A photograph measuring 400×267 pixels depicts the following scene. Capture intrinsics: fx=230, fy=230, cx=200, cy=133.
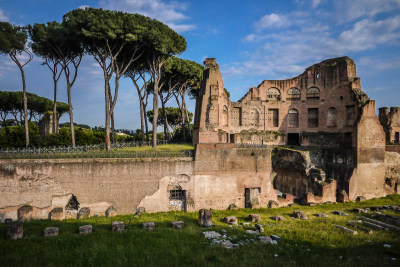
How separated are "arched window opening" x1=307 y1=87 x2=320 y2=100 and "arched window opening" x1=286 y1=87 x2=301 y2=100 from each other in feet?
3.46

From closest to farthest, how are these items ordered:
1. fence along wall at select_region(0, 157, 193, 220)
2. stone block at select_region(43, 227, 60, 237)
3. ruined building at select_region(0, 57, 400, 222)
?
1. stone block at select_region(43, 227, 60, 237)
2. fence along wall at select_region(0, 157, 193, 220)
3. ruined building at select_region(0, 57, 400, 222)

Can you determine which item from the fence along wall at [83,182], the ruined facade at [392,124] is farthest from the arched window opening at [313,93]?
the fence along wall at [83,182]

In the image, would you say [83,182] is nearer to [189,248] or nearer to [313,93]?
[189,248]

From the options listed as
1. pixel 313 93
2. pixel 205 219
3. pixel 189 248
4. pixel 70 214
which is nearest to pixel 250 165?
Answer: pixel 205 219

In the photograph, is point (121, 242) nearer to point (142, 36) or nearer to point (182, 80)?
point (142, 36)

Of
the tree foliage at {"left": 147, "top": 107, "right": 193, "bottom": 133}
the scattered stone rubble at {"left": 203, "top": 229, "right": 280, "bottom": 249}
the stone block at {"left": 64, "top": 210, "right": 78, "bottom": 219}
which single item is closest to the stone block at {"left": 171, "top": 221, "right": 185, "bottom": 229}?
the scattered stone rubble at {"left": 203, "top": 229, "right": 280, "bottom": 249}

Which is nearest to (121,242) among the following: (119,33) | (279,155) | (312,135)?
(119,33)

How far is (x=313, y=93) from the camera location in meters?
26.2

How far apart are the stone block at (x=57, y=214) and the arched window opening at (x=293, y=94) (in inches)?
952

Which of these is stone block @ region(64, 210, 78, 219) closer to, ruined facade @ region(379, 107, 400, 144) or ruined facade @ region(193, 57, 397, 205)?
ruined facade @ region(193, 57, 397, 205)

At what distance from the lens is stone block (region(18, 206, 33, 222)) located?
11711mm

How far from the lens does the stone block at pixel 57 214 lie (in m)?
11.8

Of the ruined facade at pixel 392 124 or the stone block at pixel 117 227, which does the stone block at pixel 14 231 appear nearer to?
the stone block at pixel 117 227

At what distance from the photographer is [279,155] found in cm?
2097
